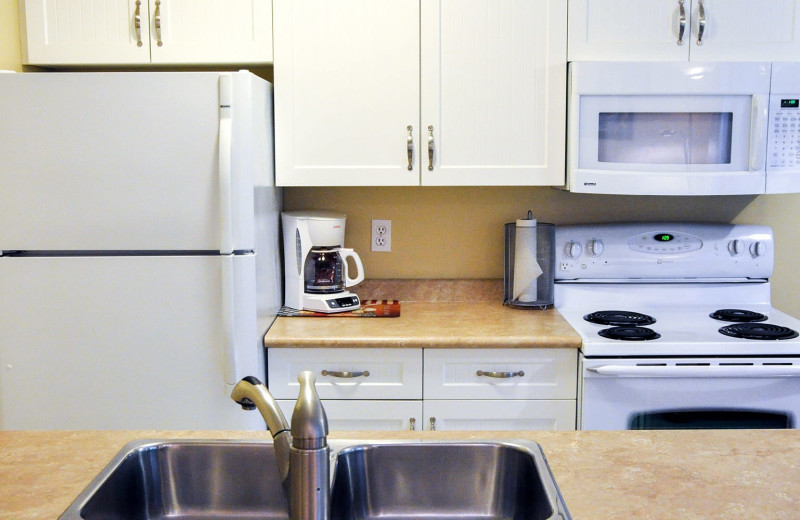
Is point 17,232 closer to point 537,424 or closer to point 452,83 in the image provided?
point 452,83

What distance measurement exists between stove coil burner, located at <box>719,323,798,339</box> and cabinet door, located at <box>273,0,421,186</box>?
1.09 metres

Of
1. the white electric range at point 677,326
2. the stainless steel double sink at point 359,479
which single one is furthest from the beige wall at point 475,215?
the stainless steel double sink at point 359,479

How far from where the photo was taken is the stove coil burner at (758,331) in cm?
247

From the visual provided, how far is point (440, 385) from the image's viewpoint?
2531 millimetres

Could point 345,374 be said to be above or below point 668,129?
below

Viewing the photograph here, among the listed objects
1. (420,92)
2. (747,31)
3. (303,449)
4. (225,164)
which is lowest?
(303,449)

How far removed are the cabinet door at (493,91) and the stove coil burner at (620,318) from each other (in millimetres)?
471

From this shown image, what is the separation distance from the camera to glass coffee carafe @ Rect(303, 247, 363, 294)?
2.83 m

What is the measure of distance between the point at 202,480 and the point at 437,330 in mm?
1263

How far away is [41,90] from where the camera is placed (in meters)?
2.36

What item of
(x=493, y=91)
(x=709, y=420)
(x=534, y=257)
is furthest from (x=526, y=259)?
(x=709, y=420)

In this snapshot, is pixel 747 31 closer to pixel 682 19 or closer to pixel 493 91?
pixel 682 19

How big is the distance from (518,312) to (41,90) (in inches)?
65.8

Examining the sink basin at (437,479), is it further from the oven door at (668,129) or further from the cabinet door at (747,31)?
the cabinet door at (747,31)
